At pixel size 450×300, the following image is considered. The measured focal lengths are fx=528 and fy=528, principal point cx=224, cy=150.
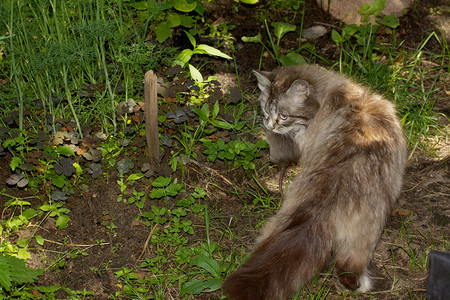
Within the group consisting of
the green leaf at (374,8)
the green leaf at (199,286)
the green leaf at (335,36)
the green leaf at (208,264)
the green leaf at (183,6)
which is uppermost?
the green leaf at (183,6)

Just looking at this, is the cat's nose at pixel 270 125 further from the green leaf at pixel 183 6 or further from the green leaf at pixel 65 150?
the green leaf at pixel 65 150

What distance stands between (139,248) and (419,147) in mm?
2589

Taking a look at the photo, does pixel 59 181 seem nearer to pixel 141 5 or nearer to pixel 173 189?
pixel 173 189

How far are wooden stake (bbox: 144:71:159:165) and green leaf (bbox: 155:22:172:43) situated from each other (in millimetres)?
1123

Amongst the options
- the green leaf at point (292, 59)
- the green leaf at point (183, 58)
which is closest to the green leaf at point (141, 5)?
the green leaf at point (183, 58)

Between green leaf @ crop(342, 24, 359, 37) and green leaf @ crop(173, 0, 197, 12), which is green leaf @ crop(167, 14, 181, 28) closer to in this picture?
green leaf @ crop(173, 0, 197, 12)


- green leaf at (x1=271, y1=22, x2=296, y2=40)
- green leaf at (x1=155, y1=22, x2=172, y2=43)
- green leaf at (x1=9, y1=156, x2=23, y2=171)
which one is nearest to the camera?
green leaf at (x1=9, y1=156, x2=23, y2=171)

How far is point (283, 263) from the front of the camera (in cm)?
→ 284

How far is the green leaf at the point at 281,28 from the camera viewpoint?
17.4ft

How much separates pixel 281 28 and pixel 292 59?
441 millimetres

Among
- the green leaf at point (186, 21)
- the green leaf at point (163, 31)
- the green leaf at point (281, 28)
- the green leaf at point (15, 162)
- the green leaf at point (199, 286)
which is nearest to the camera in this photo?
the green leaf at point (199, 286)

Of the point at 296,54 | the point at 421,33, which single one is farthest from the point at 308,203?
the point at 421,33

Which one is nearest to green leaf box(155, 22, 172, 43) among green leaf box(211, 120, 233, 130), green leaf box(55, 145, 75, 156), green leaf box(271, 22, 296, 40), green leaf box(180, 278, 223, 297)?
green leaf box(211, 120, 233, 130)

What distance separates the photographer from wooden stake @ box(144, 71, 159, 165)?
11.7 feet
